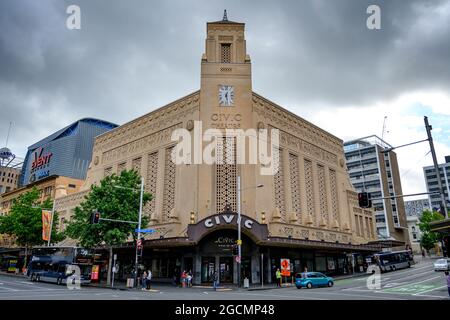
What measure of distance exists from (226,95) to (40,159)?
70.0 meters

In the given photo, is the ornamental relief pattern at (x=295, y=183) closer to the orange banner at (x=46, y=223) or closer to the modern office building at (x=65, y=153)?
the orange banner at (x=46, y=223)

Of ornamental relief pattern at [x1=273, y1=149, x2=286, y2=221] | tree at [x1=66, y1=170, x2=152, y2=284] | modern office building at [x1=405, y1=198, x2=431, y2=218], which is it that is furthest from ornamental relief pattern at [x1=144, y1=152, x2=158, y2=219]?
modern office building at [x1=405, y1=198, x2=431, y2=218]

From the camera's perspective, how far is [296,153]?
46.3 metres

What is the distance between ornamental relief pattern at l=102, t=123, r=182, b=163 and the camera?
43.4 meters

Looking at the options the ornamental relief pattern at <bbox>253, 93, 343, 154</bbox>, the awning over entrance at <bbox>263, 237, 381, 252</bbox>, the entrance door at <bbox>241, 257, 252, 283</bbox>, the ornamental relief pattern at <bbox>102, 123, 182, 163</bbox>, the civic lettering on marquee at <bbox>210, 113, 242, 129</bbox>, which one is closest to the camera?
the awning over entrance at <bbox>263, 237, 381, 252</bbox>

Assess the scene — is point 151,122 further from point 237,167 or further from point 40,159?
point 40,159

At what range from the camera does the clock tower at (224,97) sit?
1457 inches

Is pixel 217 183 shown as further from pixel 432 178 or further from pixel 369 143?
pixel 432 178

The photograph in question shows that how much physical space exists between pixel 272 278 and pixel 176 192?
14.7 meters

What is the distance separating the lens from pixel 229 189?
122 ft

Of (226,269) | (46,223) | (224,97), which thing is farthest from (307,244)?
(46,223)

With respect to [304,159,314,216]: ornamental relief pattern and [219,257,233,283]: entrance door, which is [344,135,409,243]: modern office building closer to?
[304,159,314,216]: ornamental relief pattern

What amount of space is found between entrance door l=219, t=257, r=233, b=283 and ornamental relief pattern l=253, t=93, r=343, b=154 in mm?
17969
